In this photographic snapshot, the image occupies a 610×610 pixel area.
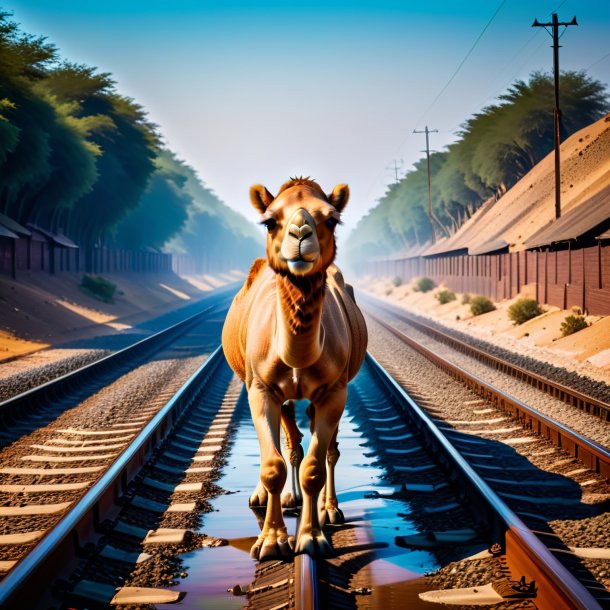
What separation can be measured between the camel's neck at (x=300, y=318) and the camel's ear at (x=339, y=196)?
0.54 metres

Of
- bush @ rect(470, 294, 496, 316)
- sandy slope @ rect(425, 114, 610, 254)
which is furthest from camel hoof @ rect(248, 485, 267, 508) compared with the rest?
sandy slope @ rect(425, 114, 610, 254)

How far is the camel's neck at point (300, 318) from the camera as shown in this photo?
543 cm

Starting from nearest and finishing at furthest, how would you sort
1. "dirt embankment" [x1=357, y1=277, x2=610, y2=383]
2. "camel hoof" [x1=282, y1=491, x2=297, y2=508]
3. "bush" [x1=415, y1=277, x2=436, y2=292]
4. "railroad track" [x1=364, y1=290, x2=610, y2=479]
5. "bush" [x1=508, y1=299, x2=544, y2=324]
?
"camel hoof" [x1=282, y1=491, x2=297, y2=508], "railroad track" [x1=364, y1=290, x2=610, y2=479], "dirt embankment" [x1=357, y1=277, x2=610, y2=383], "bush" [x1=508, y1=299, x2=544, y2=324], "bush" [x1=415, y1=277, x2=436, y2=292]

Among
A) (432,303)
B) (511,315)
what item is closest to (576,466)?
(511,315)

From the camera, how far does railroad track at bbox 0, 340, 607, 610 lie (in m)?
5.71

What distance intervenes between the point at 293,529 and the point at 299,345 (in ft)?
8.42

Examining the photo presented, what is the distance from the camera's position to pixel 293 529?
24.9 feet

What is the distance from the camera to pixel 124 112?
64.7 metres

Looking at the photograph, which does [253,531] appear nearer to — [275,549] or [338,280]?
[275,549]

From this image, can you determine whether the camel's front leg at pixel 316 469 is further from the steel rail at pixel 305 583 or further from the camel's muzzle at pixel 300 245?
the camel's muzzle at pixel 300 245

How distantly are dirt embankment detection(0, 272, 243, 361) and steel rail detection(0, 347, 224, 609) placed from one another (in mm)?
16653

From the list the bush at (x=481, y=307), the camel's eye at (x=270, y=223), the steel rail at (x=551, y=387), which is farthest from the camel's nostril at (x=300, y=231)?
the bush at (x=481, y=307)

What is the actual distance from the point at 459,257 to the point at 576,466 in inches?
2085

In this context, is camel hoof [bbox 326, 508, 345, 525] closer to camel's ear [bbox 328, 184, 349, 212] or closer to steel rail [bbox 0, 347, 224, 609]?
steel rail [bbox 0, 347, 224, 609]
